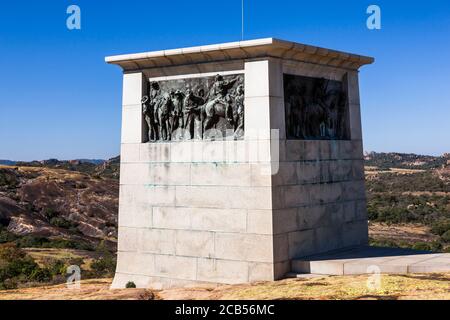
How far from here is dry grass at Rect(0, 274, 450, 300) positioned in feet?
34.2

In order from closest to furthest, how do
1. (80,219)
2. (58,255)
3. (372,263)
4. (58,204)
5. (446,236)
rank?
(372,263) < (58,255) < (446,236) < (80,219) < (58,204)

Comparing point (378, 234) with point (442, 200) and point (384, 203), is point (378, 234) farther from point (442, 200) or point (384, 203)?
point (442, 200)

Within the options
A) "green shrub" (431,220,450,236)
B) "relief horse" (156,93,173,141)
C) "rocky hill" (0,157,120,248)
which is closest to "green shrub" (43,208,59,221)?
"rocky hill" (0,157,120,248)

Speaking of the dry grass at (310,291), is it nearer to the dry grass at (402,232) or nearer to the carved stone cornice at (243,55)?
the carved stone cornice at (243,55)

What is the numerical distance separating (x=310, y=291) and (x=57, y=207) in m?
48.5

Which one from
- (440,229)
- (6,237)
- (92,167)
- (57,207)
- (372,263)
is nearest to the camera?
(372,263)

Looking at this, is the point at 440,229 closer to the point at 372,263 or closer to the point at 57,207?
the point at 57,207

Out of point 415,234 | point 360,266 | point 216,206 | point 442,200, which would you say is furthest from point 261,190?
A: point 442,200

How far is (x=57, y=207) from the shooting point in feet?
183

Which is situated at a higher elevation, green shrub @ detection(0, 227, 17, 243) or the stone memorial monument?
the stone memorial monument

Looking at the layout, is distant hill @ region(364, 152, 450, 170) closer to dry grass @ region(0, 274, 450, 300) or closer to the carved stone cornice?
the carved stone cornice

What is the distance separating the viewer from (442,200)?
71.2 metres

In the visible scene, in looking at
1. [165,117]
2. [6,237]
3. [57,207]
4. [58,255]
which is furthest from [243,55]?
[57,207]

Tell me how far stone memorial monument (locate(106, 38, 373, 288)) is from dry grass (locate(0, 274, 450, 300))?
1287 mm
